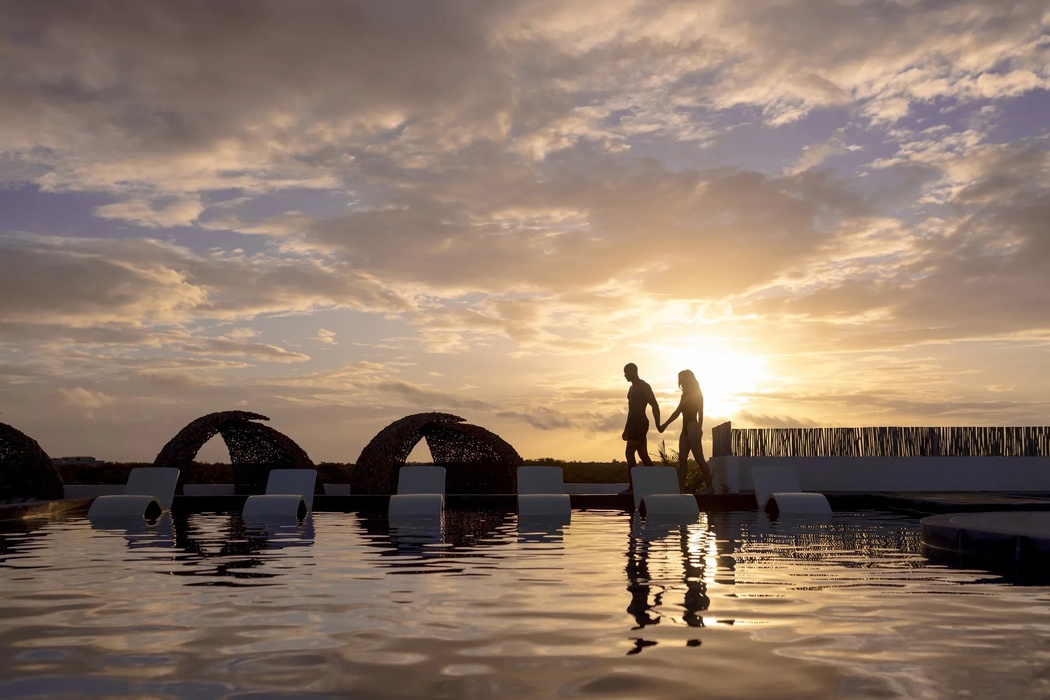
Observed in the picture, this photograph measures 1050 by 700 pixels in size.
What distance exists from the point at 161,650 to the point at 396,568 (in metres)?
3.80

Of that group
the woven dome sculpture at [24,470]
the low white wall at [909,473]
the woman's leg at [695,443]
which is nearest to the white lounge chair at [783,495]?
the woman's leg at [695,443]

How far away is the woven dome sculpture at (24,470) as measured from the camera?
18.9m

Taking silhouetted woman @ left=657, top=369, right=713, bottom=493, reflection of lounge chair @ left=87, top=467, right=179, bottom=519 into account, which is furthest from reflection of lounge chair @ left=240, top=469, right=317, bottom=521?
silhouetted woman @ left=657, top=369, right=713, bottom=493

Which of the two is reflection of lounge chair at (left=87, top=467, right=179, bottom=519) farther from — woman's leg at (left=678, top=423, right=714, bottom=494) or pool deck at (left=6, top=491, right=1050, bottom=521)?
woman's leg at (left=678, top=423, right=714, bottom=494)

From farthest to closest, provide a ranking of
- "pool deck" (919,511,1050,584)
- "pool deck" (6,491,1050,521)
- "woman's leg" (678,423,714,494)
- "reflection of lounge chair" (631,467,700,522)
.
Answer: "woman's leg" (678,423,714,494), "pool deck" (6,491,1050,521), "reflection of lounge chair" (631,467,700,522), "pool deck" (919,511,1050,584)

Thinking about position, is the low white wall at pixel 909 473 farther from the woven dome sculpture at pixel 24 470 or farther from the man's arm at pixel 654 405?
the woven dome sculpture at pixel 24 470

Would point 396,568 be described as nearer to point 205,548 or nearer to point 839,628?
point 205,548

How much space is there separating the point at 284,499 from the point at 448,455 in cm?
812

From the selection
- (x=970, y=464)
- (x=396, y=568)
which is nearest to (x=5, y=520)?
(x=396, y=568)

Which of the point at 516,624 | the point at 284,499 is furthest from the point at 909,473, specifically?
the point at 516,624

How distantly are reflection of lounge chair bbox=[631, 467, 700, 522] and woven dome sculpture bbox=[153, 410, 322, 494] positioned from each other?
796 centimetres

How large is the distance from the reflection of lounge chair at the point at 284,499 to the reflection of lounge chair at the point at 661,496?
198 inches

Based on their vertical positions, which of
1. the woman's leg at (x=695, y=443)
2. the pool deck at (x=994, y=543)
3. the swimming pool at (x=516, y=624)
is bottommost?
the swimming pool at (x=516, y=624)

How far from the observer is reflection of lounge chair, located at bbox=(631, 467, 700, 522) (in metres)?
14.9
